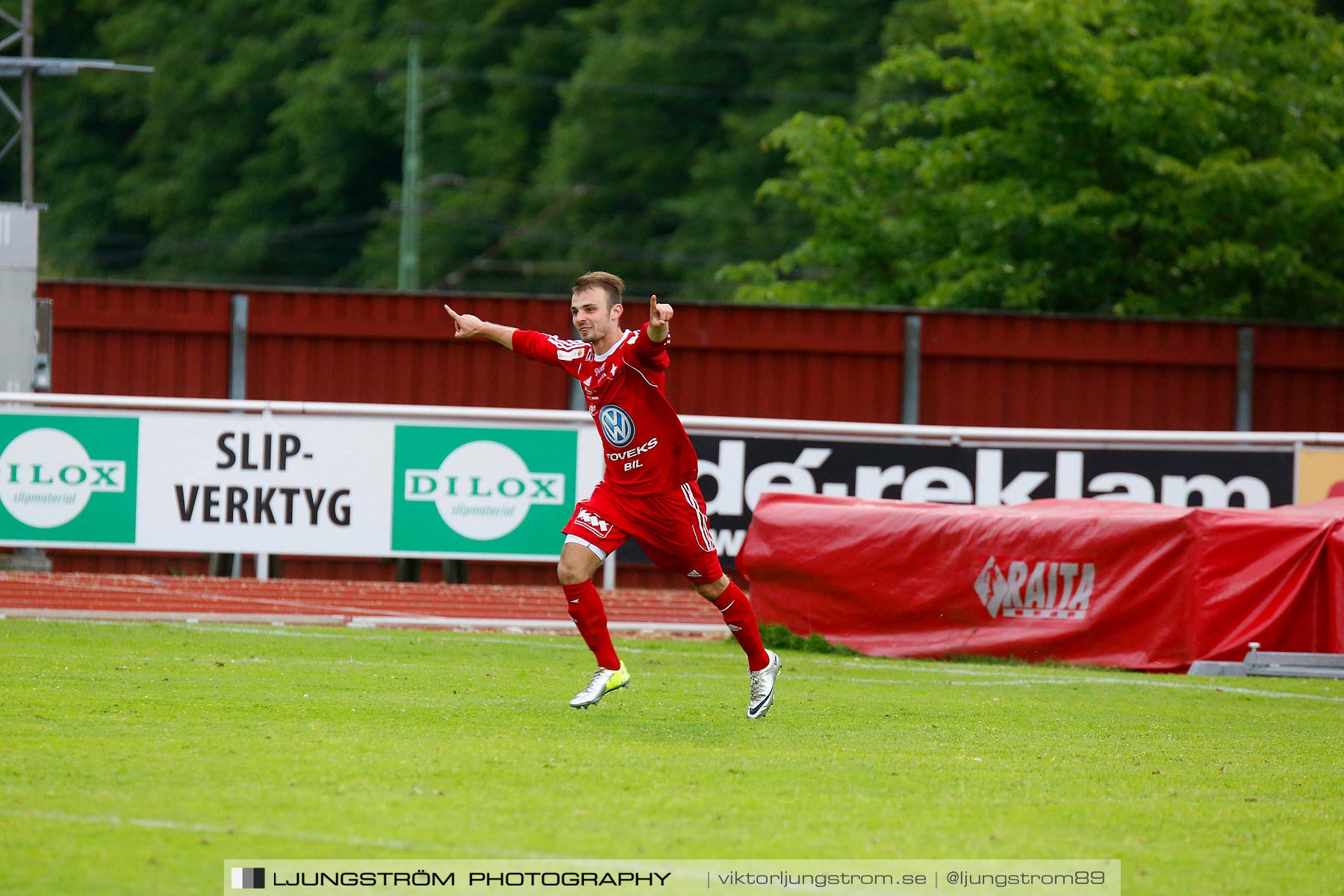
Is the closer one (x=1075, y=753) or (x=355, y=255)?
(x=1075, y=753)

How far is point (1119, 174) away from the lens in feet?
78.8

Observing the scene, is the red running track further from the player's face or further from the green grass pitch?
the player's face

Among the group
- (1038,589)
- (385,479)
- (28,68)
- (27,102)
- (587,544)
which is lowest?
(1038,589)

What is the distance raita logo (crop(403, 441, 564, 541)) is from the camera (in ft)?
44.5

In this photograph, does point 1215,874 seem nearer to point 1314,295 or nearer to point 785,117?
point 1314,295

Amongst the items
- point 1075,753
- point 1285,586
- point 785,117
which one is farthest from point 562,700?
point 785,117

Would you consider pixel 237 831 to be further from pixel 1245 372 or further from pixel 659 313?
pixel 1245 372

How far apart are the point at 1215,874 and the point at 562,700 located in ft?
13.1

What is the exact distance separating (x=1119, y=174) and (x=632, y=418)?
1787 centimetres

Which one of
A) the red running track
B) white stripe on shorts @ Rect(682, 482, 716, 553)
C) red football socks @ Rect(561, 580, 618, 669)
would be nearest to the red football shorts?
white stripe on shorts @ Rect(682, 482, 716, 553)

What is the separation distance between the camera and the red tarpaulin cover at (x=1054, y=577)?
10.9m

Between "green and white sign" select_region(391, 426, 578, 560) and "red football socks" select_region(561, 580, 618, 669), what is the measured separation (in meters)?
5.49

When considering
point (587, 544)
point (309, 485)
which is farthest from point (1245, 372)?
point (587, 544)

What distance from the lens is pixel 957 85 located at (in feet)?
84.0
